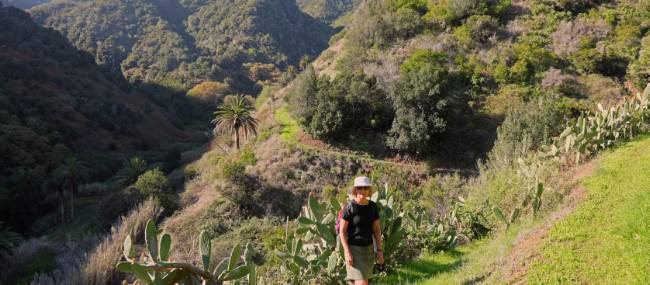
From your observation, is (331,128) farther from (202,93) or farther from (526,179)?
(202,93)

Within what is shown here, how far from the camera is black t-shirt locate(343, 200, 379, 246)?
530 cm

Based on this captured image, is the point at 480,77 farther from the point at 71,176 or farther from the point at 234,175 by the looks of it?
the point at 71,176

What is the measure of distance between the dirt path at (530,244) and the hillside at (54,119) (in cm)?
4216

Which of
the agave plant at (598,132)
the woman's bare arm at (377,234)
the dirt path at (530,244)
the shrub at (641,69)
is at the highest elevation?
the shrub at (641,69)

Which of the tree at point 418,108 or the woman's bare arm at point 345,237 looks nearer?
the woman's bare arm at point 345,237

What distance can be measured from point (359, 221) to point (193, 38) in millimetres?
137595

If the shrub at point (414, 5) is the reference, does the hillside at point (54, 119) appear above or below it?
below

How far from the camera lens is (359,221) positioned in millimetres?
5293

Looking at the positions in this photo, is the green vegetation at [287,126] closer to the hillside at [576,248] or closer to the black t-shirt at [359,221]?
the hillside at [576,248]

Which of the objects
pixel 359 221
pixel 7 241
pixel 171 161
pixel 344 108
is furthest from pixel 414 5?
pixel 7 241

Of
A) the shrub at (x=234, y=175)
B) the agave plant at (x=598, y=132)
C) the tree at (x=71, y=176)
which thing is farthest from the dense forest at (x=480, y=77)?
the tree at (x=71, y=176)

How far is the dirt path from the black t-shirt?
196cm

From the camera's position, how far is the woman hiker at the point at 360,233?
5.26 metres

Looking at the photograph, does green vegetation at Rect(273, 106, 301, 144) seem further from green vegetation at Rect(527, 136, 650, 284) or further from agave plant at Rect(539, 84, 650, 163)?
green vegetation at Rect(527, 136, 650, 284)
